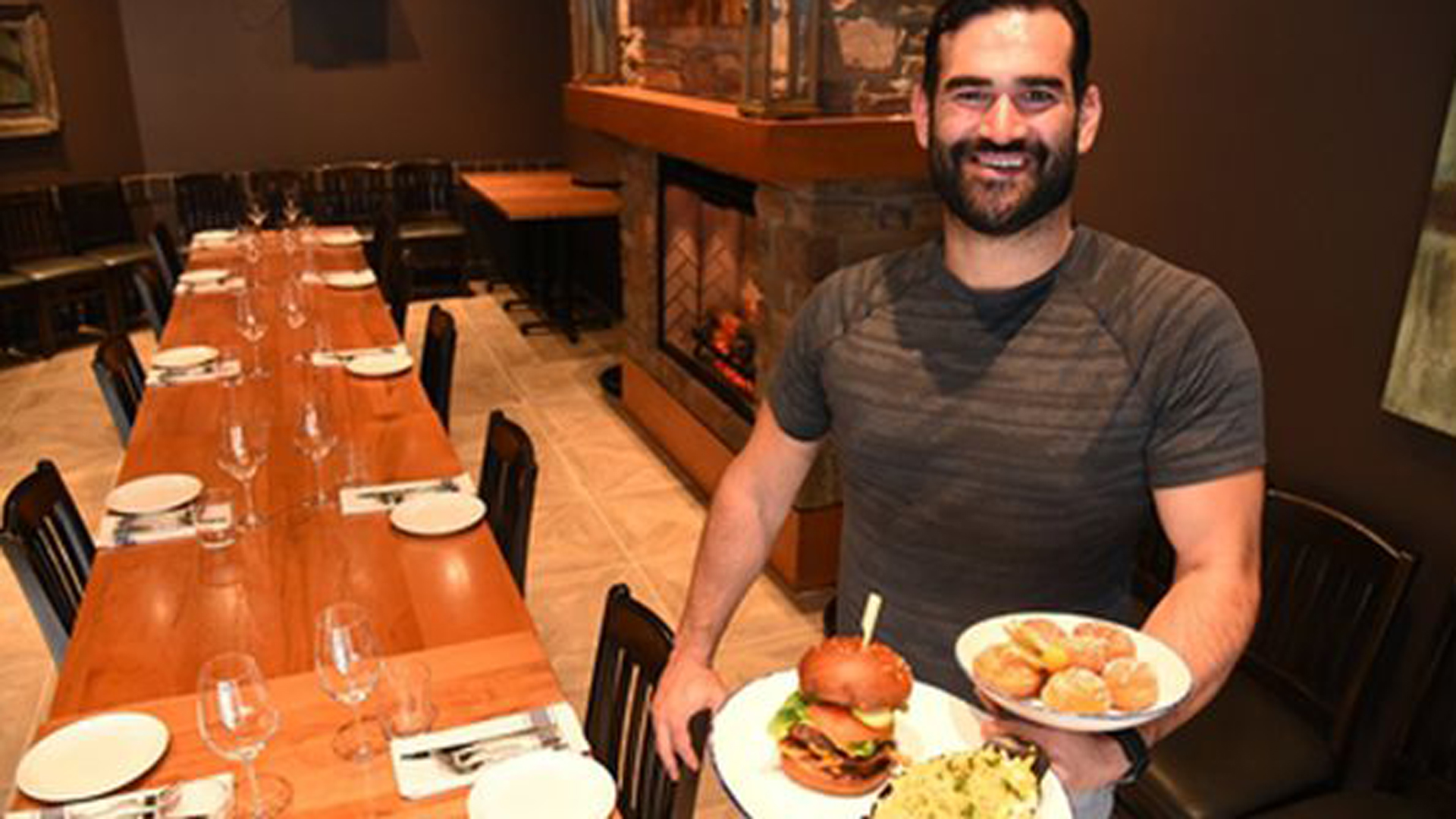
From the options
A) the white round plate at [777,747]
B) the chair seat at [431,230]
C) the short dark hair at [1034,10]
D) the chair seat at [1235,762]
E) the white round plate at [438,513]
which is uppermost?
the short dark hair at [1034,10]

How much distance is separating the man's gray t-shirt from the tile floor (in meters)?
1.65

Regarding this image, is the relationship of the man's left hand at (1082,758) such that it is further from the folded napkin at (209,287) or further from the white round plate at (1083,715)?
the folded napkin at (209,287)

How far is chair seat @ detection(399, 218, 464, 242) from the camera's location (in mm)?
8531

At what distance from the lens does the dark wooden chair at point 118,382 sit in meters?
3.46

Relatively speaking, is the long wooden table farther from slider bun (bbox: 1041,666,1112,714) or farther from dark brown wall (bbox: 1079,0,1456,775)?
dark brown wall (bbox: 1079,0,1456,775)

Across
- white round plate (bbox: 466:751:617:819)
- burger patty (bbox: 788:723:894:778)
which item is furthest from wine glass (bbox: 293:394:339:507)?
burger patty (bbox: 788:723:894:778)

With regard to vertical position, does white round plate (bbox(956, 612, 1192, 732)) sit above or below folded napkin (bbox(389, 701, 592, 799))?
above

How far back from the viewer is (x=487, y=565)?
2371 mm

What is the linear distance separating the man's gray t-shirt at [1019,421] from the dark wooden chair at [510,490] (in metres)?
1.10

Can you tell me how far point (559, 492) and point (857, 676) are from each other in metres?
3.81

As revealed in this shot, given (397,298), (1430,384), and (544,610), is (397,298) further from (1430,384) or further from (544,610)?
(1430,384)

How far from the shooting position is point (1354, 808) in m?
2.21

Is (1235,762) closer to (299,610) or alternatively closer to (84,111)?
(299,610)

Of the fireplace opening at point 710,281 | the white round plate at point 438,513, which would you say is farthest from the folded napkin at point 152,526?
the fireplace opening at point 710,281
